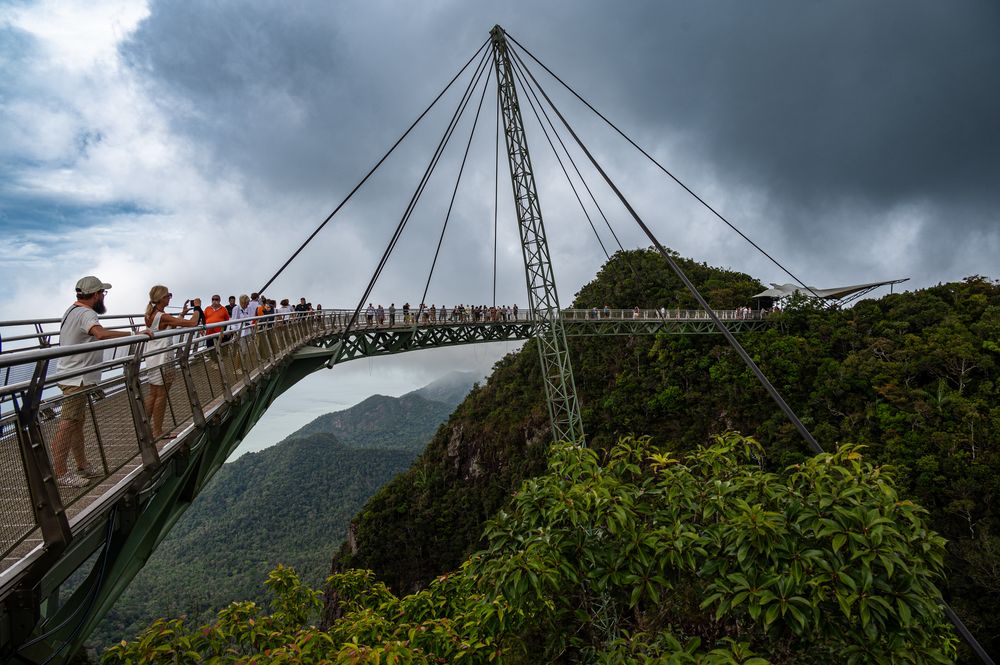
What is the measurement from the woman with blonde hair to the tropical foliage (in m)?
2.05

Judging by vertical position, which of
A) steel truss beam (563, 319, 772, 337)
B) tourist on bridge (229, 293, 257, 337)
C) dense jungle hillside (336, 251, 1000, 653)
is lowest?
dense jungle hillside (336, 251, 1000, 653)

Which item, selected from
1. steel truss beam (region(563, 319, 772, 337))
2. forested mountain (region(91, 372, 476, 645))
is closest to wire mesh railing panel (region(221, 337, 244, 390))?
steel truss beam (region(563, 319, 772, 337))

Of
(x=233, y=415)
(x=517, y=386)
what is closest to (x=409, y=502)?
(x=517, y=386)

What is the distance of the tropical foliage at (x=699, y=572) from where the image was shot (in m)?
3.66

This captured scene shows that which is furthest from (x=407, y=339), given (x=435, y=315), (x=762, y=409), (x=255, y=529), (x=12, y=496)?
(x=255, y=529)

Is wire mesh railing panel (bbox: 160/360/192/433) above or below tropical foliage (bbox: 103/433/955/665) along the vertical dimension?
above

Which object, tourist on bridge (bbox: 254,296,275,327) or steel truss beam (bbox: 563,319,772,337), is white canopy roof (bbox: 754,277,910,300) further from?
tourist on bridge (bbox: 254,296,275,327)

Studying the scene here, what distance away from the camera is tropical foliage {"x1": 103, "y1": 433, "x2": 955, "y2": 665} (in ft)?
12.0

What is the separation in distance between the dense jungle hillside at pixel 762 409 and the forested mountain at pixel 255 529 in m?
26.6

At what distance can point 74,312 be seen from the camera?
403 centimetres

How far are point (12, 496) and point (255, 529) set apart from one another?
111 metres

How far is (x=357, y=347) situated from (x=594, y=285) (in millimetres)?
39441

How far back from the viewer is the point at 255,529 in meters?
96.4

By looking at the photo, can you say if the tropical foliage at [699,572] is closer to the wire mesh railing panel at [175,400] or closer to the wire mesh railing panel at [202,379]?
the wire mesh railing panel at [175,400]
